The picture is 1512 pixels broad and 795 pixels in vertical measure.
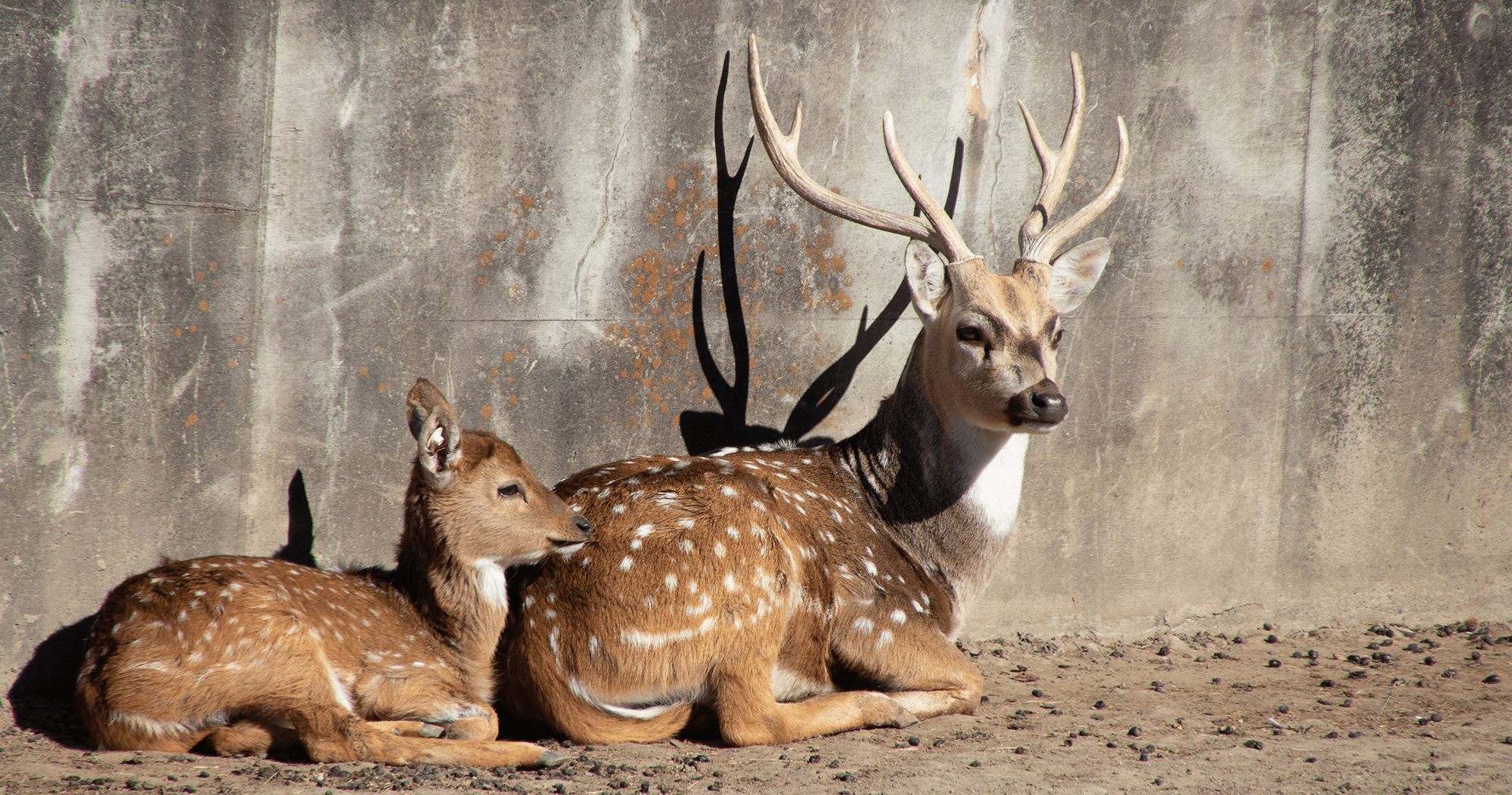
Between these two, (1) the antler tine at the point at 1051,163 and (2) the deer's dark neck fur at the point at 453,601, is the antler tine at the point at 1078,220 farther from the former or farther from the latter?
(2) the deer's dark neck fur at the point at 453,601

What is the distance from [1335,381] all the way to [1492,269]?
952 mm

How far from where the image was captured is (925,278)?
3902mm

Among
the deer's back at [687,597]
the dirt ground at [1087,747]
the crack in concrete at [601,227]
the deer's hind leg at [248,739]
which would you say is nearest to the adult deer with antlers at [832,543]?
the deer's back at [687,597]

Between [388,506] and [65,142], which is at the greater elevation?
[65,142]

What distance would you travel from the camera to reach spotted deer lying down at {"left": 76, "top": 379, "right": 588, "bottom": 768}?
9.50ft

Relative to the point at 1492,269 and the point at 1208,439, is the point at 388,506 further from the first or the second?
the point at 1492,269

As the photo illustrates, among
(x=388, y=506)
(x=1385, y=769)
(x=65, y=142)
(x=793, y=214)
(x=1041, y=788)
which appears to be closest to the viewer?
(x=1041, y=788)

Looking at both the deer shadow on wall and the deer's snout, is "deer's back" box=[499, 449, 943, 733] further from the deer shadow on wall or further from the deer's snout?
the deer's snout

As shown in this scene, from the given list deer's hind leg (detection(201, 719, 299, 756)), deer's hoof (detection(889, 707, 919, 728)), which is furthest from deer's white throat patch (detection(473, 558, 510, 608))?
deer's hoof (detection(889, 707, 919, 728))

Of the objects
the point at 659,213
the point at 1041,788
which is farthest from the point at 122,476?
the point at 1041,788

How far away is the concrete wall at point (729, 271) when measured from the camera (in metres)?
3.52

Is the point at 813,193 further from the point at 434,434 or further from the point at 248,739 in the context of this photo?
the point at 248,739

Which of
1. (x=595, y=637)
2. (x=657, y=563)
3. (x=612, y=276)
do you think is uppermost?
(x=612, y=276)

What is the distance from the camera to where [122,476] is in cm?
357
